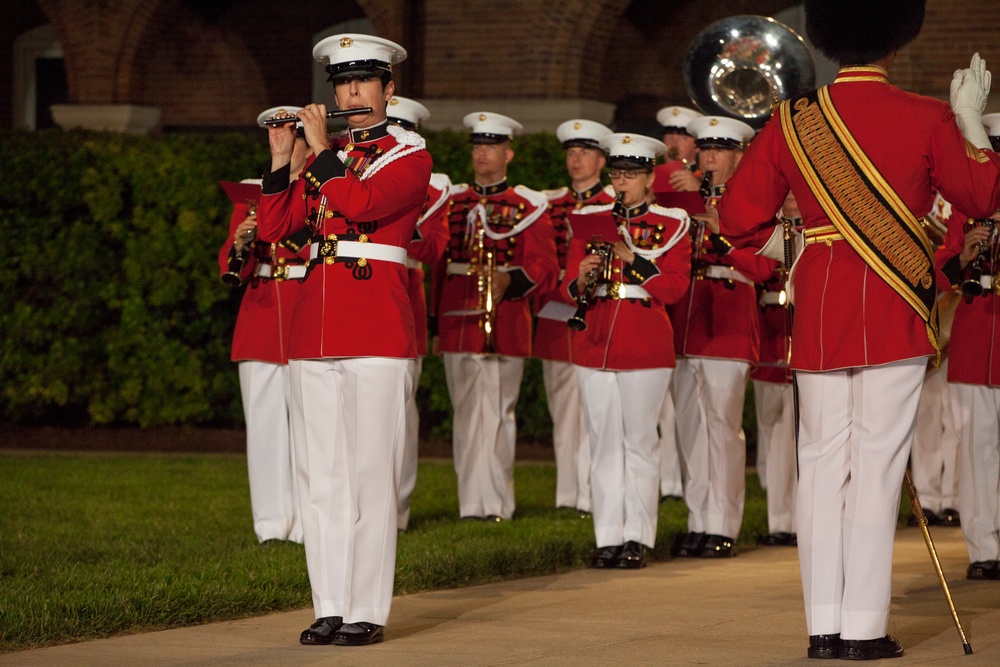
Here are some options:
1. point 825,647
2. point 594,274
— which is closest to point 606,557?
point 594,274

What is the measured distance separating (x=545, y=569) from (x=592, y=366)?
3.56 feet

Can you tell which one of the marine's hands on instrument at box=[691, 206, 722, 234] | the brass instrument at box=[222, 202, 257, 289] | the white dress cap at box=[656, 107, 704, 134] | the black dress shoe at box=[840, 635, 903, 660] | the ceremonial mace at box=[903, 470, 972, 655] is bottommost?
the black dress shoe at box=[840, 635, 903, 660]

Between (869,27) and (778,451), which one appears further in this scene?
(778,451)

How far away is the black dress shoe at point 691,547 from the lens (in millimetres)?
8812

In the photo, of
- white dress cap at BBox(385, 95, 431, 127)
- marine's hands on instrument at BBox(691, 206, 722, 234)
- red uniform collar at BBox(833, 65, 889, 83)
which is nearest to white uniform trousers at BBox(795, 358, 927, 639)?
red uniform collar at BBox(833, 65, 889, 83)

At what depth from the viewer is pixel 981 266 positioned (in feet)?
26.5

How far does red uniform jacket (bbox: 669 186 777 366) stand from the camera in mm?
8875

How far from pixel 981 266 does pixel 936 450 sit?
273cm

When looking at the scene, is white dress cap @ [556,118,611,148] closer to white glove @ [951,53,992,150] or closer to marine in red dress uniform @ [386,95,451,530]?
marine in red dress uniform @ [386,95,451,530]

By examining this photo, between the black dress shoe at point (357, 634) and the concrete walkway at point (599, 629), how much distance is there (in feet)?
0.21

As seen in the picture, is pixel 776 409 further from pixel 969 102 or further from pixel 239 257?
pixel 969 102

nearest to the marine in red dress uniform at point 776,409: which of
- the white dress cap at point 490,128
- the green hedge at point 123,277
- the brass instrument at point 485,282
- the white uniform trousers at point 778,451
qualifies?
the white uniform trousers at point 778,451

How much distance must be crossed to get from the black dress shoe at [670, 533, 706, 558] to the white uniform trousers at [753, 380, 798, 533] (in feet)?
2.09

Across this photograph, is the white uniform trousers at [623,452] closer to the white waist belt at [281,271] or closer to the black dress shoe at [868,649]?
the white waist belt at [281,271]
